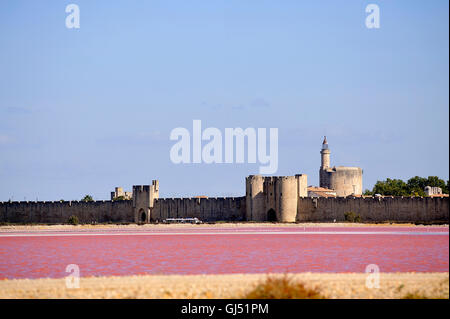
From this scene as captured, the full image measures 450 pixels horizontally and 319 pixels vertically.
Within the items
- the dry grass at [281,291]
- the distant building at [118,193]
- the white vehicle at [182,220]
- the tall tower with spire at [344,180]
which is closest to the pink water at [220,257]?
the dry grass at [281,291]

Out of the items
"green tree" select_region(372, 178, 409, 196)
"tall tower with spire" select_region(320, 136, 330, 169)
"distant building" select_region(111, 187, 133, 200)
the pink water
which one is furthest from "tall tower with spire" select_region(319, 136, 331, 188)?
the pink water

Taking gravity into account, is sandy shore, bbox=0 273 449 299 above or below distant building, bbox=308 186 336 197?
below

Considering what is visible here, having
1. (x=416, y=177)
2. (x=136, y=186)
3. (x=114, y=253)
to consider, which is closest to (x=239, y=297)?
(x=114, y=253)

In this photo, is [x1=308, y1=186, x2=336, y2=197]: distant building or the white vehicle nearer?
the white vehicle

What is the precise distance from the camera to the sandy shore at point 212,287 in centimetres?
1619

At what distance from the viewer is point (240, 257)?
90.3 feet

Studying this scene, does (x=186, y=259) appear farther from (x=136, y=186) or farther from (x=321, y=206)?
(x=136, y=186)

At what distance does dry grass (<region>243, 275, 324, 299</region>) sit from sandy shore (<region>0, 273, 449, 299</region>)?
392mm

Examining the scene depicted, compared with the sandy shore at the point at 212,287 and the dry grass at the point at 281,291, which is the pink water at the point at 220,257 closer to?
the sandy shore at the point at 212,287

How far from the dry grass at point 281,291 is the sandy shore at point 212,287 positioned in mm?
392

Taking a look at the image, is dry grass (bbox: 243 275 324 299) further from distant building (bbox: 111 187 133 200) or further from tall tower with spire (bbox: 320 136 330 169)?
distant building (bbox: 111 187 133 200)

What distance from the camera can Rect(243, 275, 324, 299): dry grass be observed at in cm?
1537

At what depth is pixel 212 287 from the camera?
16.8 metres
